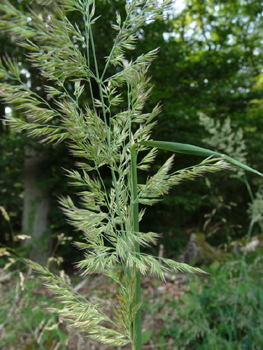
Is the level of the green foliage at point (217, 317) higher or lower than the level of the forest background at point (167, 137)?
lower

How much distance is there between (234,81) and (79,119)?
7.22 metres

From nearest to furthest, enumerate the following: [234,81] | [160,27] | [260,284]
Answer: [260,284], [160,27], [234,81]

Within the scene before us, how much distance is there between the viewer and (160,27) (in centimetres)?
561

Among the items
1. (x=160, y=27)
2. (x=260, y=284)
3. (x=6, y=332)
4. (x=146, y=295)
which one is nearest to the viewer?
(x=260, y=284)

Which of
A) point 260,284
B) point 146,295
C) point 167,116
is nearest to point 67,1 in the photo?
point 260,284

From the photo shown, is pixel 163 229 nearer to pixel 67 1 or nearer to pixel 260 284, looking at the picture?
pixel 260 284

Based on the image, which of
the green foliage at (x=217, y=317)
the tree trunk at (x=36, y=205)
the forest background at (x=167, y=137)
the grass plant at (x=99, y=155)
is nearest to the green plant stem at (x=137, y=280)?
the grass plant at (x=99, y=155)

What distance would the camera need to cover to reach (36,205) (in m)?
5.56

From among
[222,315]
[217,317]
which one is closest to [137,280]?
[222,315]

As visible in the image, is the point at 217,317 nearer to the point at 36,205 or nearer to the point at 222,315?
the point at 222,315

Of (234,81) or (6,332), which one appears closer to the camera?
(6,332)

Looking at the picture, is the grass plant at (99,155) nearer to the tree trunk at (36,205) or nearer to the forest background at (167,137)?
the forest background at (167,137)

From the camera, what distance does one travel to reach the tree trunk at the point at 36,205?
536 cm

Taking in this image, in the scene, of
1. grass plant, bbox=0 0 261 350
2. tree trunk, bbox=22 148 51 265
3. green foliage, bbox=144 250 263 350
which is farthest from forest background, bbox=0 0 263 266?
grass plant, bbox=0 0 261 350
